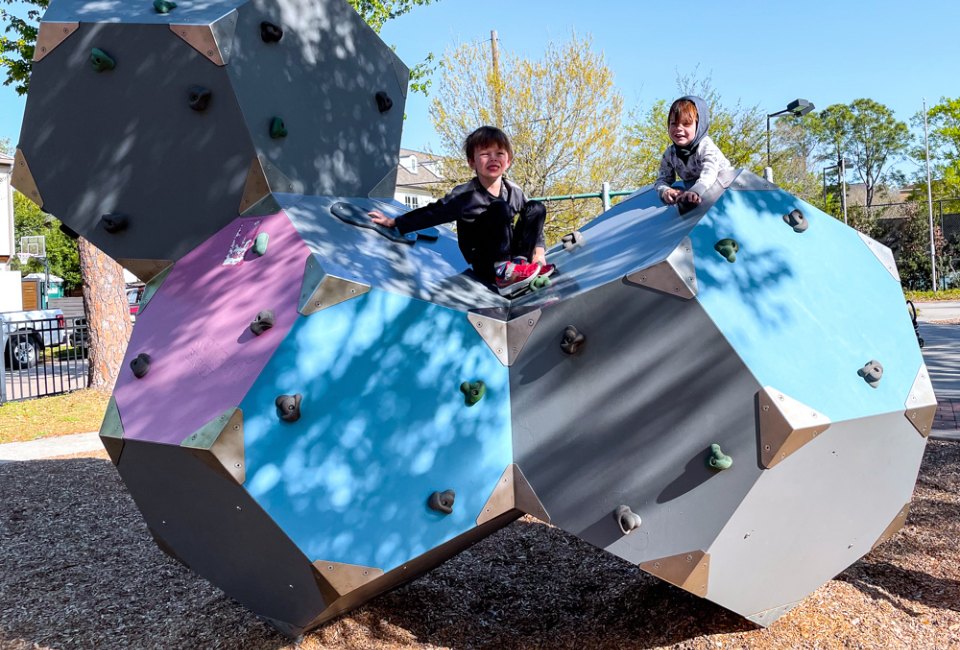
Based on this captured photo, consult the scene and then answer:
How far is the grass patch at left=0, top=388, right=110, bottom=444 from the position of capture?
38.3 ft

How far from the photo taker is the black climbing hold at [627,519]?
356 cm

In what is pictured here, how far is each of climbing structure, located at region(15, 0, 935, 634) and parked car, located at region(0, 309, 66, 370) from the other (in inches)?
329

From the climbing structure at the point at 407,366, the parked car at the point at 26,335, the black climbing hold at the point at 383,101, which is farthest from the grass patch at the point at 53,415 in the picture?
the black climbing hold at the point at 383,101

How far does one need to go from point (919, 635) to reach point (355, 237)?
150 inches

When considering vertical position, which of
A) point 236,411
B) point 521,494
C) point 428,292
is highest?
point 428,292

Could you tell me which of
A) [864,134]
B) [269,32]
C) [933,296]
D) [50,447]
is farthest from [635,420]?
[864,134]

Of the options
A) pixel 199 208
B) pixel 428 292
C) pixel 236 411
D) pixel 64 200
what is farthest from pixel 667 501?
pixel 64 200

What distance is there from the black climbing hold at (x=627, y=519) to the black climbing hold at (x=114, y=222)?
9.88ft

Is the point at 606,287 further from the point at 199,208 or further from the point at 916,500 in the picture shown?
the point at 916,500

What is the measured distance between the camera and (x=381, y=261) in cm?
408

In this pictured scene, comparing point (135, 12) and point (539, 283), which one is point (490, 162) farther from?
point (135, 12)

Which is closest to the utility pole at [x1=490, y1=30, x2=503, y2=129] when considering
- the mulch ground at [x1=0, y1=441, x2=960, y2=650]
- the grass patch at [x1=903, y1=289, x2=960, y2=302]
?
the mulch ground at [x1=0, y1=441, x2=960, y2=650]

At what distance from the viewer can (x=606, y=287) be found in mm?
3689

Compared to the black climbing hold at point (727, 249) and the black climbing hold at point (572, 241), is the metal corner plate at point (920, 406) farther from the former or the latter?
the black climbing hold at point (572, 241)
